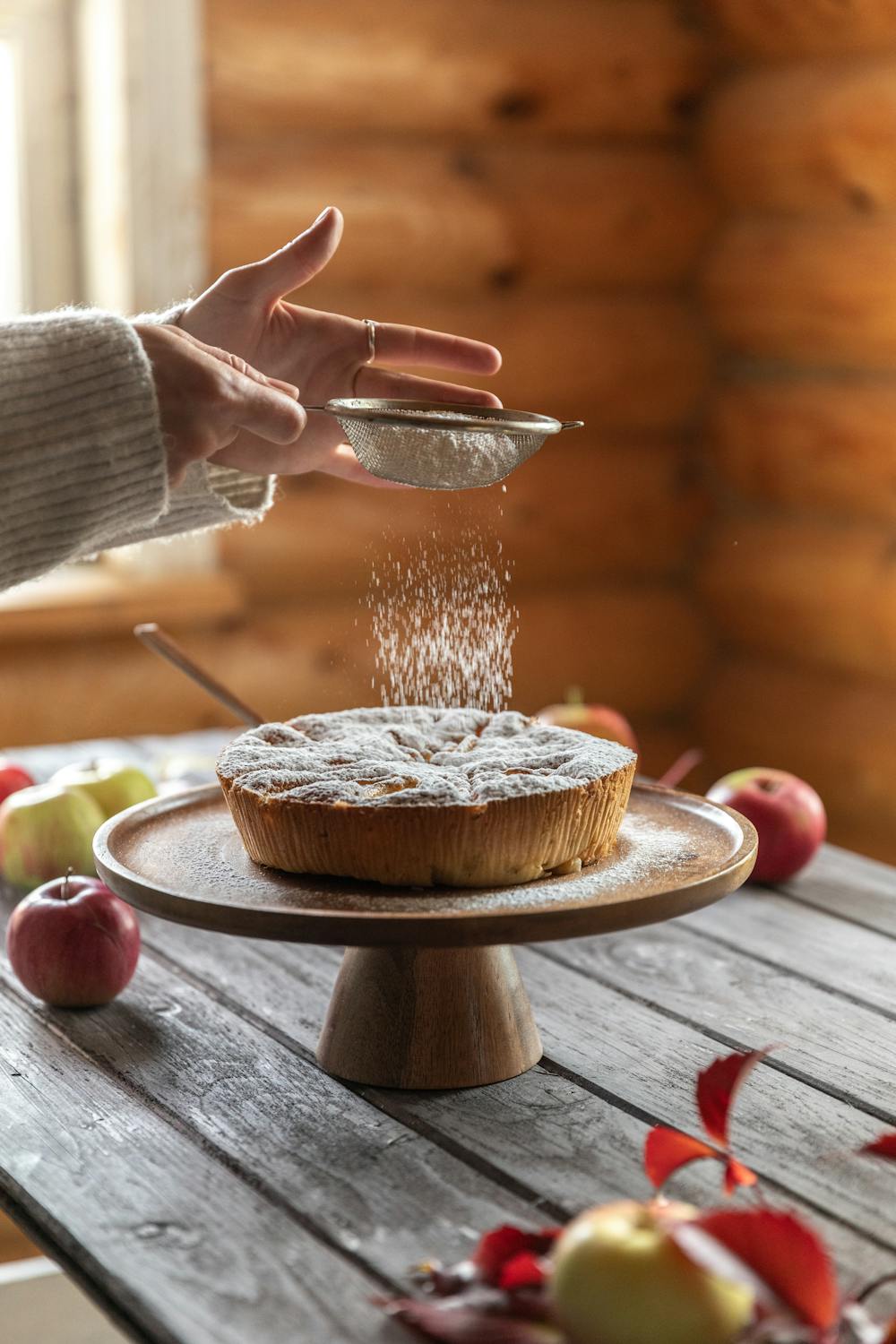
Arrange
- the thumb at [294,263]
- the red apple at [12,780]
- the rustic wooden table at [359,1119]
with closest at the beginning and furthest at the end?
the rustic wooden table at [359,1119] → the thumb at [294,263] → the red apple at [12,780]

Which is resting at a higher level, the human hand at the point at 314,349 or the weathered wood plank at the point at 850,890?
the human hand at the point at 314,349

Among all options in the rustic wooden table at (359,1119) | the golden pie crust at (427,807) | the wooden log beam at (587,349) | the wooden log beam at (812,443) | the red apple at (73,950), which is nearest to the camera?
the rustic wooden table at (359,1119)

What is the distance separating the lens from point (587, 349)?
9.91ft

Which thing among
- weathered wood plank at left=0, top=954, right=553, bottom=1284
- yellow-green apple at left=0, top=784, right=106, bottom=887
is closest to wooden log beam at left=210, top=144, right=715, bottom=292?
yellow-green apple at left=0, top=784, right=106, bottom=887

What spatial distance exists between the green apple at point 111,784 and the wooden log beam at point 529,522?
126 cm

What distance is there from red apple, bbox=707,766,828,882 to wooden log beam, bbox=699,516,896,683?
1.42 meters

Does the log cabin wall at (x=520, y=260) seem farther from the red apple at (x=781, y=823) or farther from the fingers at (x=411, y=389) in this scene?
the red apple at (x=781, y=823)

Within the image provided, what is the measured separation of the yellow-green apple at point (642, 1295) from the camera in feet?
2.19

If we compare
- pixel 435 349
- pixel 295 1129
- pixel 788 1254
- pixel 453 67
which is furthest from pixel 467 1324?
pixel 453 67

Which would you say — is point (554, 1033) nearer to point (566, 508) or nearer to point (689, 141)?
point (566, 508)

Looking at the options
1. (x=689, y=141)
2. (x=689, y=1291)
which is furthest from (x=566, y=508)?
(x=689, y=1291)

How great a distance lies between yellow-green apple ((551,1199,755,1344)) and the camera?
67 centimetres

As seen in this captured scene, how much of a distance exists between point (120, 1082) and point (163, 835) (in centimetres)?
19

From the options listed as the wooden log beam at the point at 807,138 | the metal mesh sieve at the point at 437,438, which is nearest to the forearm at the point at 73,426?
the metal mesh sieve at the point at 437,438
